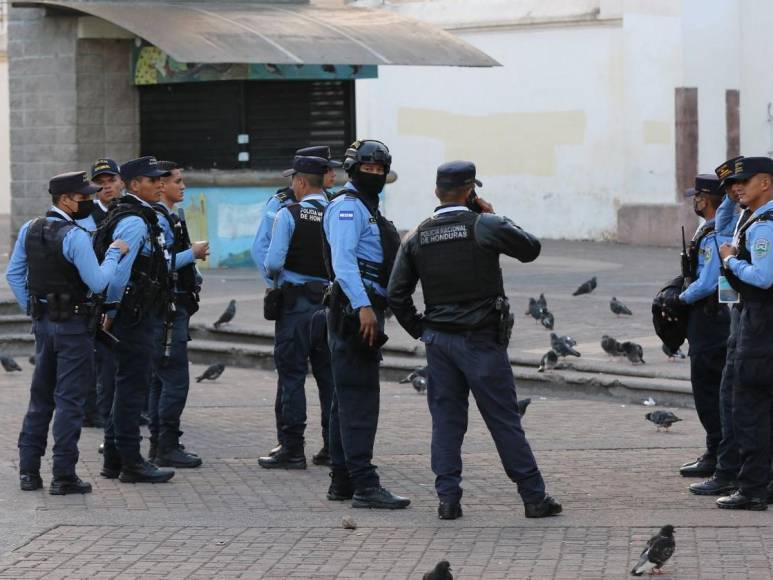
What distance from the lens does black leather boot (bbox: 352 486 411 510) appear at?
28.3 feet

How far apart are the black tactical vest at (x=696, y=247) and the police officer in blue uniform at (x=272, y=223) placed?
7.54 ft

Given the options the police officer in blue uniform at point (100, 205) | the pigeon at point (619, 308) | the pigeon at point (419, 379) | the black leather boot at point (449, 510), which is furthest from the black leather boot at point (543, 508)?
the pigeon at point (619, 308)

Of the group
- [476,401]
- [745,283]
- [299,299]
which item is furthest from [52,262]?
[745,283]

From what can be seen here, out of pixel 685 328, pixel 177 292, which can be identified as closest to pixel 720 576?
pixel 685 328

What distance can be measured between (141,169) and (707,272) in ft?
11.0

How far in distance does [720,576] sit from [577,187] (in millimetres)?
20426

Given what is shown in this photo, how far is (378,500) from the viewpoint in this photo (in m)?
8.62

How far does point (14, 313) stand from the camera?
17641 millimetres

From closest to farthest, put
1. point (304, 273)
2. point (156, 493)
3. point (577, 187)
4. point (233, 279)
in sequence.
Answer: point (156, 493)
point (304, 273)
point (233, 279)
point (577, 187)

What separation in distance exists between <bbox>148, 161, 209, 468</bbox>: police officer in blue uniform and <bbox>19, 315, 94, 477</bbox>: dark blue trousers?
740mm

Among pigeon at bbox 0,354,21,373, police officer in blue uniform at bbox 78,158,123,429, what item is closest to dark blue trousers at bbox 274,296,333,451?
police officer in blue uniform at bbox 78,158,123,429

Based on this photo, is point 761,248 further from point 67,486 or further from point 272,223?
point 67,486

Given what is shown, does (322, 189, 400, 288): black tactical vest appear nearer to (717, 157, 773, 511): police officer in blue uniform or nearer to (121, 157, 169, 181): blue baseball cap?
(121, 157, 169, 181): blue baseball cap

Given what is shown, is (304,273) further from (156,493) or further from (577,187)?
(577,187)
